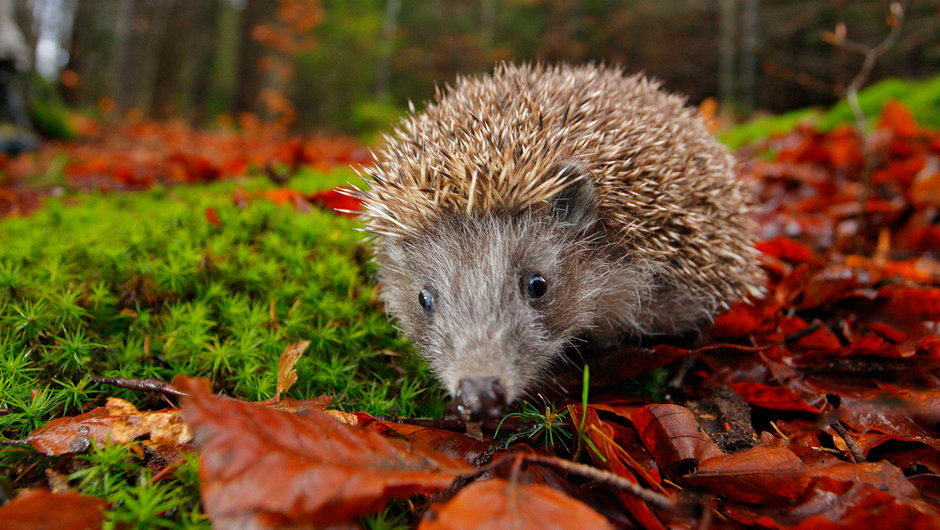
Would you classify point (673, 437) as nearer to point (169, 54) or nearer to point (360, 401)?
point (360, 401)

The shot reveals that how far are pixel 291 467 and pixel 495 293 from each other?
138cm

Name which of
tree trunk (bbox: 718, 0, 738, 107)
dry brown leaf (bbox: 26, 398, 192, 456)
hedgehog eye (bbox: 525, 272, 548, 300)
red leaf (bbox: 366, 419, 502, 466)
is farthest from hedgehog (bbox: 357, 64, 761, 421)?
tree trunk (bbox: 718, 0, 738, 107)

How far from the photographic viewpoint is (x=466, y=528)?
1.58m

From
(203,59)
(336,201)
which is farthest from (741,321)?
(203,59)

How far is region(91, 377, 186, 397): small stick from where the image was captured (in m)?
2.42

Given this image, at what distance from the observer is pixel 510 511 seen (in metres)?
1.64

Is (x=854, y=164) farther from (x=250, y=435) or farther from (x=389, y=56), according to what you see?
(x=389, y=56)

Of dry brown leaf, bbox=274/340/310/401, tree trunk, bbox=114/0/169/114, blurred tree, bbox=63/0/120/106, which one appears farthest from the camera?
blurred tree, bbox=63/0/120/106

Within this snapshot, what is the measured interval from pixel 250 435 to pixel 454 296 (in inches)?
52.7

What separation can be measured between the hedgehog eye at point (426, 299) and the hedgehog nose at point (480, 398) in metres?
0.76

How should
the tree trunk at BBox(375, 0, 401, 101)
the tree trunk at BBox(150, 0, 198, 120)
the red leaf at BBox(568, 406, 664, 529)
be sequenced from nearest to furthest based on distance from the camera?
the red leaf at BBox(568, 406, 664, 529) < the tree trunk at BBox(150, 0, 198, 120) < the tree trunk at BBox(375, 0, 401, 101)

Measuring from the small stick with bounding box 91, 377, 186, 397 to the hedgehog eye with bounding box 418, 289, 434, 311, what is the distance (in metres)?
1.29

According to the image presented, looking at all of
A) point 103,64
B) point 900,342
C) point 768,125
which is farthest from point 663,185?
point 103,64

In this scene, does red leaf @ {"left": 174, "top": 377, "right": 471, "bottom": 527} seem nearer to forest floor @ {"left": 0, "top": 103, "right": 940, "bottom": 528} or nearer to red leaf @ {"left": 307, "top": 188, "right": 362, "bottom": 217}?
forest floor @ {"left": 0, "top": 103, "right": 940, "bottom": 528}
